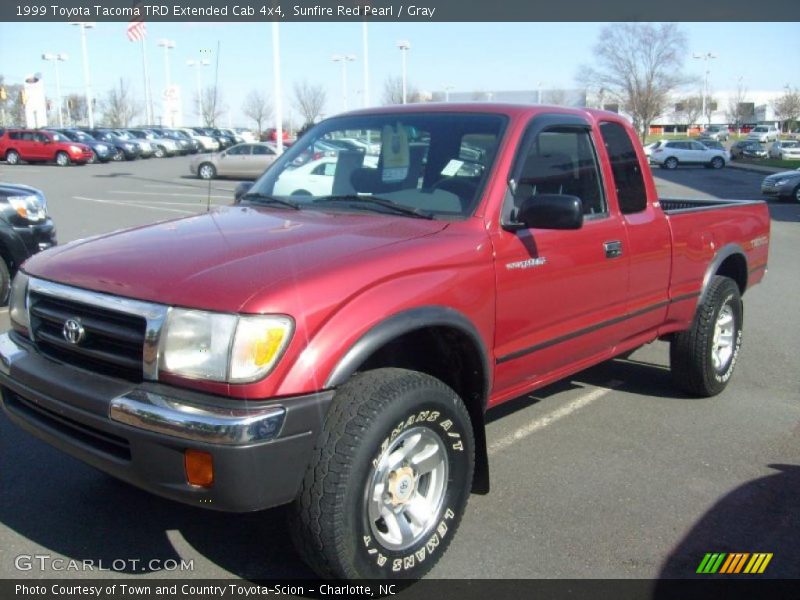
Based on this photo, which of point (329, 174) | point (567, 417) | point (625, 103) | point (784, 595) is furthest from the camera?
point (625, 103)

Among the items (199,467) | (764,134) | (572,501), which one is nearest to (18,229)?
(199,467)

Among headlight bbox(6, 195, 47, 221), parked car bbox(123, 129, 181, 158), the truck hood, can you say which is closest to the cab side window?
the truck hood

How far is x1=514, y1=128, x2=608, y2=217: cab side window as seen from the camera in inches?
157

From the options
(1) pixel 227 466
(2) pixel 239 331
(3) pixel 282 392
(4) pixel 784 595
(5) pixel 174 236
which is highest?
(5) pixel 174 236

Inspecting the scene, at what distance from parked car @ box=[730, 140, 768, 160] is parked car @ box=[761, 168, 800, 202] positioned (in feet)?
94.0

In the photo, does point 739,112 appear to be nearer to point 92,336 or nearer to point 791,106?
point 791,106

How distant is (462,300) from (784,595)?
1.80m

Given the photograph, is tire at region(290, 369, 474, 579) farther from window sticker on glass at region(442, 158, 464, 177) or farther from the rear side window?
the rear side window

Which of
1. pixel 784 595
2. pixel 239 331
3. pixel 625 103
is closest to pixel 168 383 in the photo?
pixel 239 331

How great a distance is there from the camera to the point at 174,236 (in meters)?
3.45

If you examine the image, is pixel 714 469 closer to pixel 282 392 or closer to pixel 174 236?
pixel 282 392

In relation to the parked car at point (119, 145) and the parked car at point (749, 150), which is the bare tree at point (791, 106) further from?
the parked car at point (119, 145)

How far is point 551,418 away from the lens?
514 cm

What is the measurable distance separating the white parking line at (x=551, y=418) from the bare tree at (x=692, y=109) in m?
93.1
